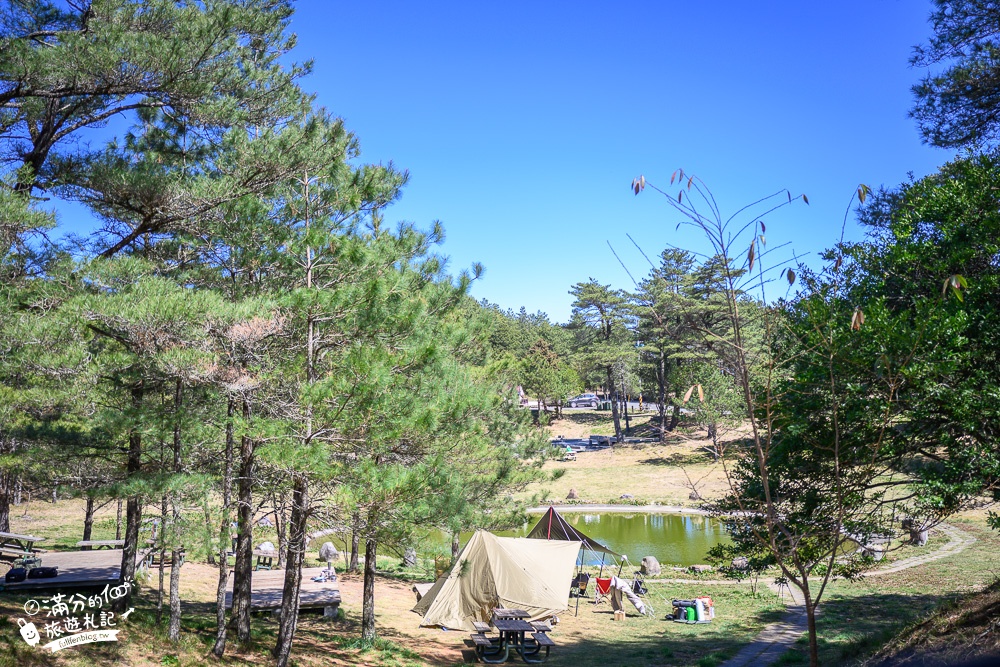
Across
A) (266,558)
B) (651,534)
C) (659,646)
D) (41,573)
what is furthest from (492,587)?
(651,534)

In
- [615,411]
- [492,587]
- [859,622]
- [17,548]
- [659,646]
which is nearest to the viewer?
[659,646]

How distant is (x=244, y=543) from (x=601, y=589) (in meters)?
10.1

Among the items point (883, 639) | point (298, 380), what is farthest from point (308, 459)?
point (883, 639)

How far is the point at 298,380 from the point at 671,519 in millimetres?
24971

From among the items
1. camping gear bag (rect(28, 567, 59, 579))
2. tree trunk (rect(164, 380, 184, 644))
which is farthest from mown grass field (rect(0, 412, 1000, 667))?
camping gear bag (rect(28, 567, 59, 579))

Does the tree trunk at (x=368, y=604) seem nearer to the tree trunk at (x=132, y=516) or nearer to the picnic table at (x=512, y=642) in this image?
the picnic table at (x=512, y=642)

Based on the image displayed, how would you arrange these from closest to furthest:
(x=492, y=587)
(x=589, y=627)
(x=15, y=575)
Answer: (x=15, y=575) → (x=492, y=587) → (x=589, y=627)

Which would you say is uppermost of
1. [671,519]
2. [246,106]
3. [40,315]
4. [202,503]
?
[246,106]

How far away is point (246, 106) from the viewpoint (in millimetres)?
9680

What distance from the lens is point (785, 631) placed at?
13.3m

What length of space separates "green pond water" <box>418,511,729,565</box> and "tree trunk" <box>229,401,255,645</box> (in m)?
10.3

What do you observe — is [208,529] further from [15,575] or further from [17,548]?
[17,548]

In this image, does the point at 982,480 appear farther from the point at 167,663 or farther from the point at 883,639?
the point at 167,663

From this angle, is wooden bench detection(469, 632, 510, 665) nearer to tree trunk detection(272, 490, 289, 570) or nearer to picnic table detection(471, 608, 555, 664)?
picnic table detection(471, 608, 555, 664)
